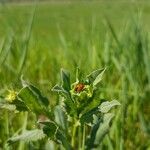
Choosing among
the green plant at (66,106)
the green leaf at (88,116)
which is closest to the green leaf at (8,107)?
the green plant at (66,106)

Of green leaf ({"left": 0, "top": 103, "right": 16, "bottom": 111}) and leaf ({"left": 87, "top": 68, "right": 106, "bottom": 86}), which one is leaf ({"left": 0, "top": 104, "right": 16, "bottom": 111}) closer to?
green leaf ({"left": 0, "top": 103, "right": 16, "bottom": 111})

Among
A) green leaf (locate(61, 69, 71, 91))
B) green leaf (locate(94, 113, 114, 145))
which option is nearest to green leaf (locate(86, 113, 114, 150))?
green leaf (locate(94, 113, 114, 145))

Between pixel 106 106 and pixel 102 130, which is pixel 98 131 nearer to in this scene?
pixel 102 130

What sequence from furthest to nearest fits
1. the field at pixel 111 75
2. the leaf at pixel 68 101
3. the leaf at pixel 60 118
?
the field at pixel 111 75 < the leaf at pixel 60 118 < the leaf at pixel 68 101

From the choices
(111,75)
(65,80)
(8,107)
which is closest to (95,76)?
(65,80)

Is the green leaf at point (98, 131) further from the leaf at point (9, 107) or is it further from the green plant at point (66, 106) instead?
the leaf at point (9, 107)

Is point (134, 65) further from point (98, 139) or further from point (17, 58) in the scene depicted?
point (98, 139)

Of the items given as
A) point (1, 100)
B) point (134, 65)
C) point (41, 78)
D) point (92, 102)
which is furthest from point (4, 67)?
point (92, 102)
